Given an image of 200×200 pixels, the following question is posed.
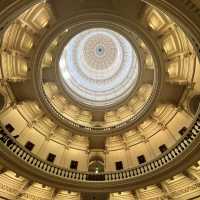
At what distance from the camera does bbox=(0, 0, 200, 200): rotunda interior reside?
21250mm

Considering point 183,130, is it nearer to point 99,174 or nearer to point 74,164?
point 99,174

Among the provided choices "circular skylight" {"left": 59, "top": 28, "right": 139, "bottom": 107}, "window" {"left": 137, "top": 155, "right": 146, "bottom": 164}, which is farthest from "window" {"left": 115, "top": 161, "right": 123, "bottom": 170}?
"circular skylight" {"left": 59, "top": 28, "right": 139, "bottom": 107}

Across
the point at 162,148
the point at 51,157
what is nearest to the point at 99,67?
the point at 51,157

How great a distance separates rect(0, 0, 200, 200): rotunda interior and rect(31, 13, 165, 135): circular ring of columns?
0.26 feet

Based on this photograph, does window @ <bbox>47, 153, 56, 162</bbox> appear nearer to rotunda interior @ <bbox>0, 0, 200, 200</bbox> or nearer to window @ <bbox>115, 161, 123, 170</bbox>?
rotunda interior @ <bbox>0, 0, 200, 200</bbox>

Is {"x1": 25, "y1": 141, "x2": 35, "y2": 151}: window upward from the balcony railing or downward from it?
upward

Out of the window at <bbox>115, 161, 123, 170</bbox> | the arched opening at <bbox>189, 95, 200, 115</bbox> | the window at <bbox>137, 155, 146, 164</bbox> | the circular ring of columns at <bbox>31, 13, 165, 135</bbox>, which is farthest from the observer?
the window at <bbox>115, 161, 123, 170</bbox>

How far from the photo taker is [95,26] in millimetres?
24469

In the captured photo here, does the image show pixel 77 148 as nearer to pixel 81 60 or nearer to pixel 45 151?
pixel 45 151

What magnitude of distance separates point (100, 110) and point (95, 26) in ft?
30.5

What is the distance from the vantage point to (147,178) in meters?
22.1

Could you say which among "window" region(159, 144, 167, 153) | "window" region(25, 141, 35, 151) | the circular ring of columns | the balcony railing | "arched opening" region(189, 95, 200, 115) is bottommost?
the balcony railing

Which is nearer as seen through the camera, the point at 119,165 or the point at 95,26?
the point at 95,26

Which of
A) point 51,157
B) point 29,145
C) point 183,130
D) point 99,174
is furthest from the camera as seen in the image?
point 51,157
